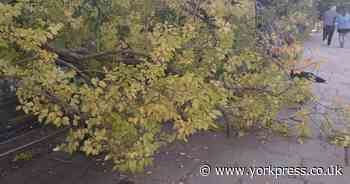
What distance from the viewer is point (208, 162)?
5047 millimetres

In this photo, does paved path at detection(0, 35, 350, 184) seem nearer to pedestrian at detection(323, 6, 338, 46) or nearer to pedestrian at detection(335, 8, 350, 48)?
pedestrian at detection(335, 8, 350, 48)

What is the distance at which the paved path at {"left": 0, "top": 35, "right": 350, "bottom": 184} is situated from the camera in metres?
4.59

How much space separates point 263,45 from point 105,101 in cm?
273

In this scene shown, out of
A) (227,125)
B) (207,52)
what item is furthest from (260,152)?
(207,52)

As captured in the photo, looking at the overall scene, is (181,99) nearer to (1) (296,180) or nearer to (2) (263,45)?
(1) (296,180)

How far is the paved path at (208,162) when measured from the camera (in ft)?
15.1

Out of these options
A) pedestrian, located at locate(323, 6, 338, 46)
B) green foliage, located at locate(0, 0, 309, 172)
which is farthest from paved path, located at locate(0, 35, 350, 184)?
pedestrian, located at locate(323, 6, 338, 46)

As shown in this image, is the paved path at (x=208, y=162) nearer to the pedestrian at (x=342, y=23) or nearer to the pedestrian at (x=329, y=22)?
the pedestrian at (x=342, y=23)

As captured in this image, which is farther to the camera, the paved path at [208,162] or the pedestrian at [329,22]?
the pedestrian at [329,22]

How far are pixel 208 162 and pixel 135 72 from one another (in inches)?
75.0

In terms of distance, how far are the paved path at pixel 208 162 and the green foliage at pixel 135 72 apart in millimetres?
405

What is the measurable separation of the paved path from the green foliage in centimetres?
41

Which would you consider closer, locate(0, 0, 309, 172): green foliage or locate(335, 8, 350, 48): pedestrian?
locate(0, 0, 309, 172): green foliage

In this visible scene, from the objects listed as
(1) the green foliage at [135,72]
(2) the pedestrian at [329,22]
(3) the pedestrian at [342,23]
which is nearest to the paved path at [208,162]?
(1) the green foliage at [135,72]
